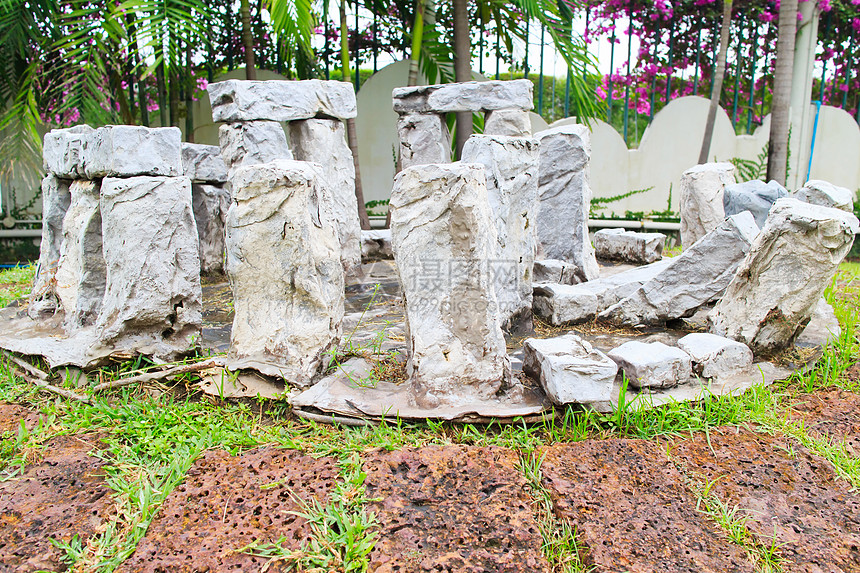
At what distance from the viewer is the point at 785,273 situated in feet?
11.0

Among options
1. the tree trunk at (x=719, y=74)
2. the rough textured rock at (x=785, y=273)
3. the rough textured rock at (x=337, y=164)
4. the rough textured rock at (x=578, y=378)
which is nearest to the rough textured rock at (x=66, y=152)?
the rough textured rock at (x=337, y=164)

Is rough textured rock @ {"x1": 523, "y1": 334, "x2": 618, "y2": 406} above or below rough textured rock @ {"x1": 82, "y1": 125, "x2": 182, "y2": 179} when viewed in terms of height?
below

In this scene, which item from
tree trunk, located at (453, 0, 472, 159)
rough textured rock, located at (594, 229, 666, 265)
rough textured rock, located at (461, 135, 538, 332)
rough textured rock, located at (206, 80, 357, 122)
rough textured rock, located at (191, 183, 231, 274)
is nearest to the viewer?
rough textured rock, located at (461, 135, 538, 332)

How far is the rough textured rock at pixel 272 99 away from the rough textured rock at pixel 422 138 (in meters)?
0.84

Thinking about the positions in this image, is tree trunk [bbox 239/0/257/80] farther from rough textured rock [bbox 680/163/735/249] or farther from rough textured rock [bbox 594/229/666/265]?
rough textured rock [bbox 680/163/735/249]

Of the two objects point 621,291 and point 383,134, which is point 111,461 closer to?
point 621,291

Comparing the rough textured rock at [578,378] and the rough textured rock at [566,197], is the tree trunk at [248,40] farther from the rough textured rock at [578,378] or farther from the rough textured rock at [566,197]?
the rough textured rock at [578,378]

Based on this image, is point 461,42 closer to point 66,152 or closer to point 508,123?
point 508,123

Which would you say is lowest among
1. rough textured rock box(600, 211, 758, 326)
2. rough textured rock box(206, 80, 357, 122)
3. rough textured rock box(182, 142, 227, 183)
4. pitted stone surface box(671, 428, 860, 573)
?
pitted stone surface box(671, 428, 860, 573)

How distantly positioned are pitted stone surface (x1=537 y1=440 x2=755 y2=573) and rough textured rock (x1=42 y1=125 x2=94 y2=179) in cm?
307

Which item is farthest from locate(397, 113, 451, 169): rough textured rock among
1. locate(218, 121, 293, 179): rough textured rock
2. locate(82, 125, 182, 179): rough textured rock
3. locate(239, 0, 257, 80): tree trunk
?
locate(82, 125, 182, 179): rough textured rock

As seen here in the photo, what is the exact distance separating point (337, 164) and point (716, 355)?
347cm

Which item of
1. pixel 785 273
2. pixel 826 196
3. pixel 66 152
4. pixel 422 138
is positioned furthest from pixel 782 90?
pixel 66 152

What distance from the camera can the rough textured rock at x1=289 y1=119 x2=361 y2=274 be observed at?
17.6 feet
